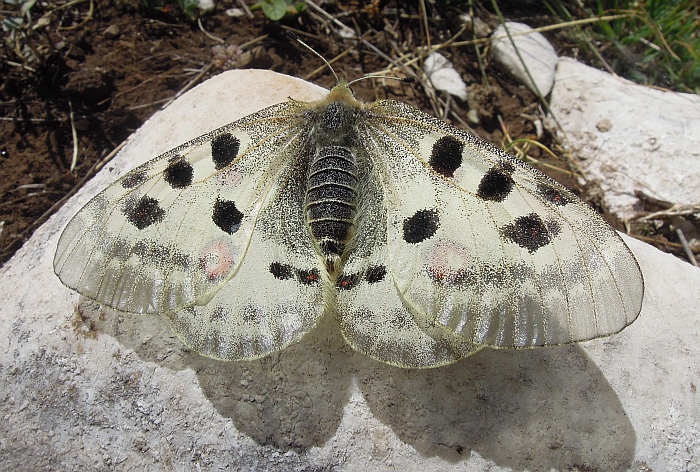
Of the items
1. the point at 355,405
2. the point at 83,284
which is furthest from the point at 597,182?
the point at 83,284

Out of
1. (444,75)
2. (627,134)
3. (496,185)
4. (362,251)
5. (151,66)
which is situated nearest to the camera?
(496,185)

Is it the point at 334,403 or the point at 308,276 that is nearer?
the point at 308,276

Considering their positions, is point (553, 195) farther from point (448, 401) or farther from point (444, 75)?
point (444, 75)

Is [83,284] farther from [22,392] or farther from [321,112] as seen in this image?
[321,112]

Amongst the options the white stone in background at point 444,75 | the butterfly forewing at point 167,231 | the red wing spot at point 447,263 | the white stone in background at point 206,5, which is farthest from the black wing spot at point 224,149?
the white stone in background at point 206,5

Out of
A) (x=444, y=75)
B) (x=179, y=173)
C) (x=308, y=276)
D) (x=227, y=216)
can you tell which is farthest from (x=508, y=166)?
(x=444, y=75)

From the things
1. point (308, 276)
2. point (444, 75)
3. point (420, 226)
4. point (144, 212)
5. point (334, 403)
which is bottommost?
point (334, 403)

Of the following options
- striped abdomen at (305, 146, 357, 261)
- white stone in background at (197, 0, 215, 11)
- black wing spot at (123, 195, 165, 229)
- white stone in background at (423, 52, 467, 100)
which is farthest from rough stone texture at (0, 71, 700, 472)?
white stone in background at (197, 0, 215, 11)

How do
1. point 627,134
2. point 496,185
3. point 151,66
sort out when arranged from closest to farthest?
point 496,185 < point 627,134 < point 151,66
